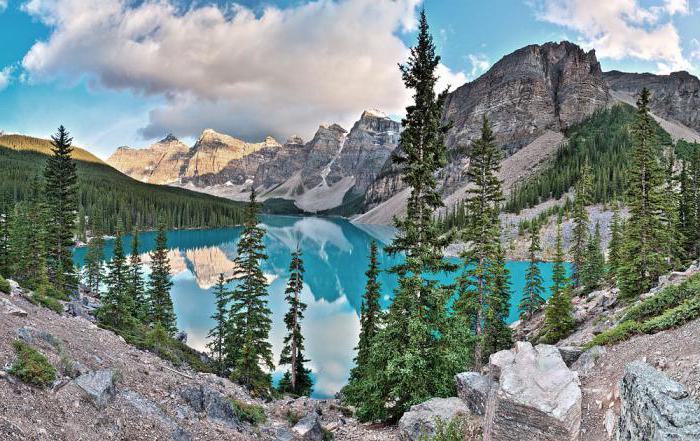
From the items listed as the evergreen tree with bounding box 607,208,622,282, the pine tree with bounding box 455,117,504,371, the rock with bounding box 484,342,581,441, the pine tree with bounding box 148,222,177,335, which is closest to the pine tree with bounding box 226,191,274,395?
the pine tree with bounding box 148,222,177,335

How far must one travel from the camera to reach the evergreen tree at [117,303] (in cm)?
2499

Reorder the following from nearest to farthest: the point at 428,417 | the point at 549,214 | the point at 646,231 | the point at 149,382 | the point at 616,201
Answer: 1. the point at 428,417
2. the point at 149,382
3. the point at 646,231
4. the point at 616,201
5. the point at 549,214

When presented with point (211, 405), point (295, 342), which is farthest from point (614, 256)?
point (211, 405)

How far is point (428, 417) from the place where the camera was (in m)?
11.5

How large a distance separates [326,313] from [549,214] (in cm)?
7477

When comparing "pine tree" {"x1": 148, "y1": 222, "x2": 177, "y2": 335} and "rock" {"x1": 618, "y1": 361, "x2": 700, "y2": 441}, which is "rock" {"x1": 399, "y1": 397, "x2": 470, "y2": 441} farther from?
"pine tree" {"x1": 148, "y1": 222, "x2": 177, "y2": 335}

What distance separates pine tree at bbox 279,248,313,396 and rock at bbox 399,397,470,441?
1576 cm

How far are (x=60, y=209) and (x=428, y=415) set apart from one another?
39016 millimetres

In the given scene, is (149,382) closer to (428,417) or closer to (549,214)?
(428,417)

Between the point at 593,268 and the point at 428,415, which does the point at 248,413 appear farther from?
the point at 593,268

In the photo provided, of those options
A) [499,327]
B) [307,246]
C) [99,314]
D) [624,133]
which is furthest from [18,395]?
[624,133]

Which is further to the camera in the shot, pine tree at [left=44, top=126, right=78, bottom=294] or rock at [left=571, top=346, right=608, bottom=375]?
pine tree at [left=44, top=126, right=78, bottom=294]

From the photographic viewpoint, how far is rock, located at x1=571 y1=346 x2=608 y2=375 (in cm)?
1105

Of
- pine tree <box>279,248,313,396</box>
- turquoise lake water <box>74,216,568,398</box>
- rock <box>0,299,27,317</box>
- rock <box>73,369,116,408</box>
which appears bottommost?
turquoise lake water <box>74,216,568,398</box>
